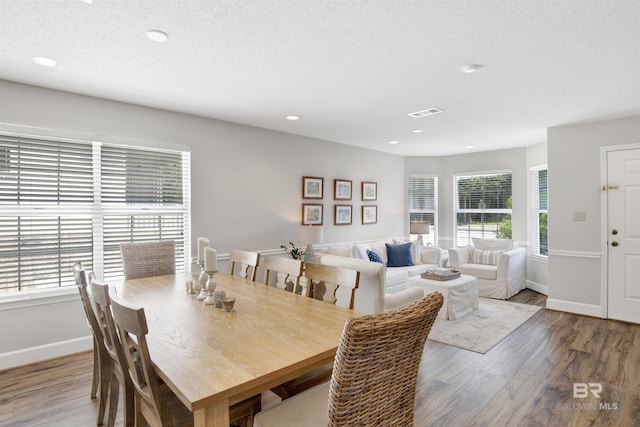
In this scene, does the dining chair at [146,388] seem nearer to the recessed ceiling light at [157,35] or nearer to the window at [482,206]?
the recessed ceiling light at [157,35]

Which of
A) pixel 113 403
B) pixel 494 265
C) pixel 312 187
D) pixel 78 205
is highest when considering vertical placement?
pixel 312 187

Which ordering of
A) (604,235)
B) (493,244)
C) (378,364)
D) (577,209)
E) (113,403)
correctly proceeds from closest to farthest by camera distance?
1. (378,364)
2. (113,403)
3. (604,235)
4. (577,209)
5. (493,244)

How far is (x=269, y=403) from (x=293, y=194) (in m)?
3.03

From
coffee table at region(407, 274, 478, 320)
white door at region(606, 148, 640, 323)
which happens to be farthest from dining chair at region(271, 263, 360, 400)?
white door at region(606, 148, 640, 323)

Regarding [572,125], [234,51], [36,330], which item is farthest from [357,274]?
[572,125]

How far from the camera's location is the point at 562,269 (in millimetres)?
4570

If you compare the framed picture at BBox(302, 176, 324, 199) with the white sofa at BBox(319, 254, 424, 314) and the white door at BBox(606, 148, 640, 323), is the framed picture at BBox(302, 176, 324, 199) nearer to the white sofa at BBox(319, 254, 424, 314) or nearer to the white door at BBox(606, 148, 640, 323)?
the white sofa at BBox(319, 254, 424, 314)

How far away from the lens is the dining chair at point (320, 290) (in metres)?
1.75

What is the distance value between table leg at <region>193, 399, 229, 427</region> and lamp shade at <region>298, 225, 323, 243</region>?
143 inches

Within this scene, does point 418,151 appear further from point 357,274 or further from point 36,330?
point 36,330

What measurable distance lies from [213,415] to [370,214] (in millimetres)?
5370

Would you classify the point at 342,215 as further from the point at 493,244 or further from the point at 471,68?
the point at 471,68

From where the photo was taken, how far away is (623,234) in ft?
13.5

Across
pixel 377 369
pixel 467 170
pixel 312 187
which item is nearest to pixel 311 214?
pixel 312 187
